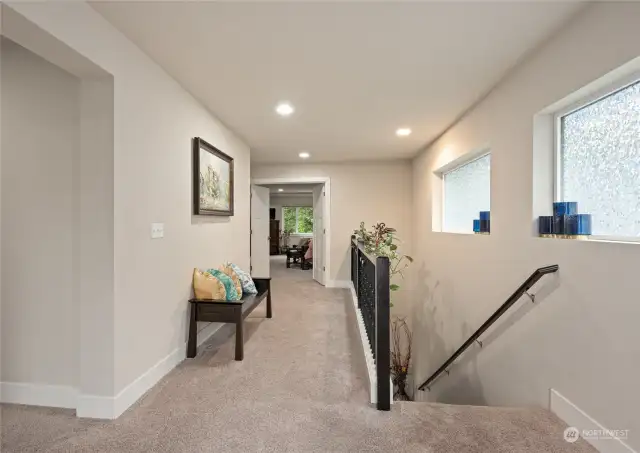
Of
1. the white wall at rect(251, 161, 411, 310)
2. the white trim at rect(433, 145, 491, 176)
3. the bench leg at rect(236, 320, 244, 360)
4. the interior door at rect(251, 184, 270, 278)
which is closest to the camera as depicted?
the bench leg at rect(236, 320, 244, 360)

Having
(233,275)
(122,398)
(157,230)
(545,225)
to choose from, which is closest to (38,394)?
(122,398)

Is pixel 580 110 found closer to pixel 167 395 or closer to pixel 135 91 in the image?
pixel 135 91

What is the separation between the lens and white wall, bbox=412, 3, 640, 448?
149 cm

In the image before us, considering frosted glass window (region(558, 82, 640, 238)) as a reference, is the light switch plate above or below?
below

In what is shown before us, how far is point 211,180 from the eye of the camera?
10.4ft

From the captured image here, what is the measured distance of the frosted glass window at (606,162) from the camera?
63.2 inches

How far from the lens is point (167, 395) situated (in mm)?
2076

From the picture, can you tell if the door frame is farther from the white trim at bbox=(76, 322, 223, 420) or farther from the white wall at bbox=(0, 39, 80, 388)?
the white wall at bbox=(0, 39, 80, 388)

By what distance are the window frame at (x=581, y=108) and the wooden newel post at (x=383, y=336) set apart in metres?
1.20

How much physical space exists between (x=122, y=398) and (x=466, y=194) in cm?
377

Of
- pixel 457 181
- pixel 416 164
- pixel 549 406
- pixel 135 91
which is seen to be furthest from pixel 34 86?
pixel 416 164

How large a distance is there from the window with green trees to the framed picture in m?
9.11
